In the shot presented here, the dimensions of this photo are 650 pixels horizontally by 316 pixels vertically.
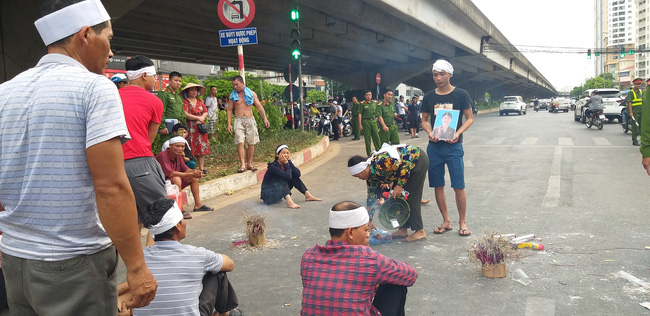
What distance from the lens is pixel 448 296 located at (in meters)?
3.85

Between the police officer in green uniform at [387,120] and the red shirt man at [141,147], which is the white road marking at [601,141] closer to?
the police officer in green uniform at [387,120]

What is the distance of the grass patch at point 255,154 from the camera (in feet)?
30.8

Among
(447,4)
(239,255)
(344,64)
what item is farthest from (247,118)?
(344,64)

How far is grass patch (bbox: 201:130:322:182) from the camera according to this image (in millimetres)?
9383

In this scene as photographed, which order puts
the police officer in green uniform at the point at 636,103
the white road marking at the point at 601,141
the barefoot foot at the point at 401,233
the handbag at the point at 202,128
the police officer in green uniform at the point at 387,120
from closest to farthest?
the barefoot foot at the point at 401,233
the handbag at the point at 202,128
the police officer in green uniform at the point at 387,120
the police officer in green uniform at the point at 636,103
the white road marking at the point at 601,141

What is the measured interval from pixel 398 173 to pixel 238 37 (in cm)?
592

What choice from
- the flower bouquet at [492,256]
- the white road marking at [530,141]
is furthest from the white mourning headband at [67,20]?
the white road marking at [530,141]

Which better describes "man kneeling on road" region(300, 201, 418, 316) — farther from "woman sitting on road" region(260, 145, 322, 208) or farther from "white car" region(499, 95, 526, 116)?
"white car" region(499, 95, 526, 116)

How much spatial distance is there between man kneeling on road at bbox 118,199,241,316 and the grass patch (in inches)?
213

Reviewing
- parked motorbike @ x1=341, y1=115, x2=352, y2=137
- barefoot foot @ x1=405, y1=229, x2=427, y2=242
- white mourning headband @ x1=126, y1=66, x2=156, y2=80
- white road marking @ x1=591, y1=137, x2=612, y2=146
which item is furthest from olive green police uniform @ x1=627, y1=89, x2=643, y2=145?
white mourning headband @ x1=126, y1=66, x2=156, y2=80

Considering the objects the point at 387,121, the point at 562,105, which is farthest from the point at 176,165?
the point at 562,105

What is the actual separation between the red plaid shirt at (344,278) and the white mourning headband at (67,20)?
162 centimetres

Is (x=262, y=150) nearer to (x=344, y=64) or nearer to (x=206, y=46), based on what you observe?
(x=206, y=46)

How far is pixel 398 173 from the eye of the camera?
5102mm
